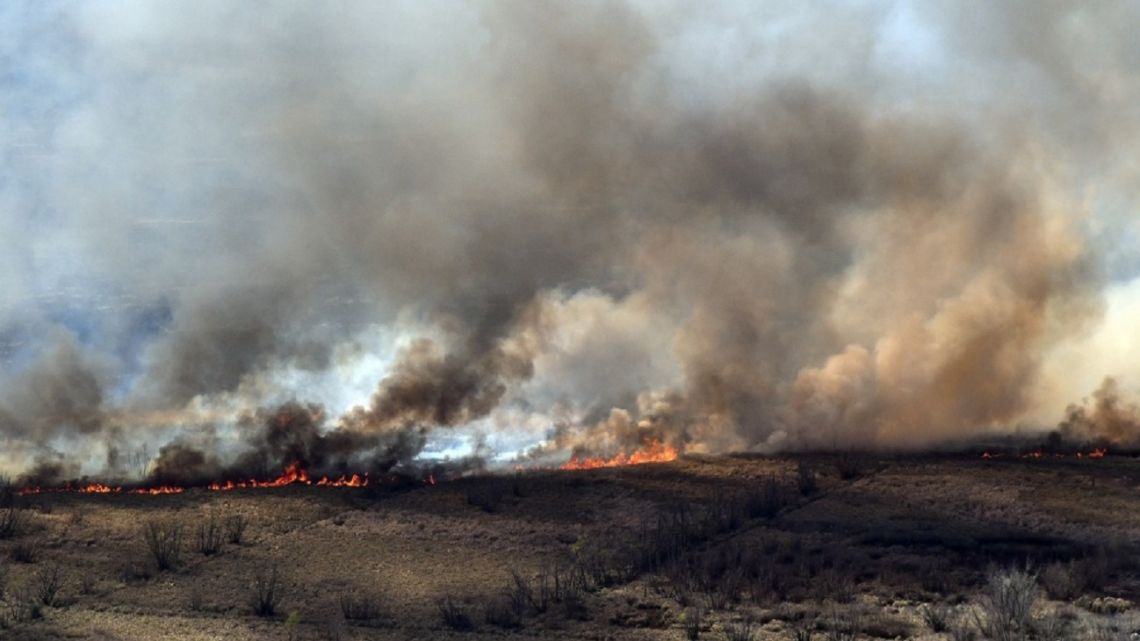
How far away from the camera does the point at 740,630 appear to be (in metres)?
13.2

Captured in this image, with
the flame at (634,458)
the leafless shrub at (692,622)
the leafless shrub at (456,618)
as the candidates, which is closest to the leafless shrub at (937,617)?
the leafless shrub at (692,622)

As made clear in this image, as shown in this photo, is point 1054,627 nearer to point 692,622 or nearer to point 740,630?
point 740,630

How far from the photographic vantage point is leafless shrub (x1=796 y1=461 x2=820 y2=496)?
19.5 metres

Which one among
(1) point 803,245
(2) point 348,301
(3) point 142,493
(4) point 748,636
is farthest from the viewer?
(2) point 348,301

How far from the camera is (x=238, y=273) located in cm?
2844

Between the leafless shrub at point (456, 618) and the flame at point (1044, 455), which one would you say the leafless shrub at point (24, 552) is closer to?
the leafless shrub at point (456, 618)

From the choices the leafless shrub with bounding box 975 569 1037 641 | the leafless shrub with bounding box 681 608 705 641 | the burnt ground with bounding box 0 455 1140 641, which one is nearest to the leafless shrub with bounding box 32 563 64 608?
the burnt ground with bounding box 0 455 1140 641

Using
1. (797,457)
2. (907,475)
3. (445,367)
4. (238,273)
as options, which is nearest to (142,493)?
(445,367)

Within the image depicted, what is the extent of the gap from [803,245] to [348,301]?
44.9ft

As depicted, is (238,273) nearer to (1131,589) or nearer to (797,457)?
(797,457)

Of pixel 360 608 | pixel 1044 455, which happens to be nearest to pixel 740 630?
pixel 360 608

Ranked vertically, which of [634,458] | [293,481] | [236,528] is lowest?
[236,528]

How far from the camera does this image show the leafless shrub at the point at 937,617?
43.1 feet

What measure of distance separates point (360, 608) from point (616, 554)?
3.86 m
